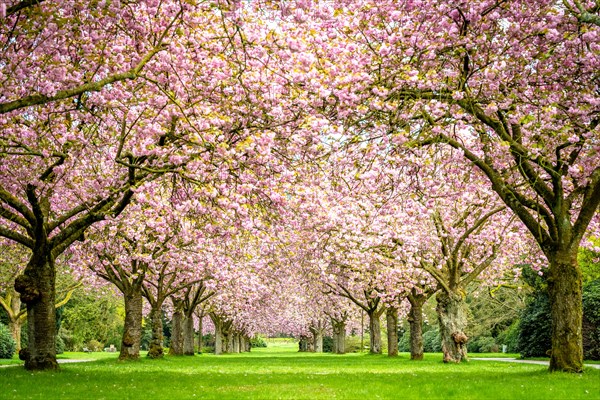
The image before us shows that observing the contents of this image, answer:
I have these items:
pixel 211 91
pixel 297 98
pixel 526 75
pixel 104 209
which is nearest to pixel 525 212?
pixel 526 75

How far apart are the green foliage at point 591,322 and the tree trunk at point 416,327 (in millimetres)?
8675

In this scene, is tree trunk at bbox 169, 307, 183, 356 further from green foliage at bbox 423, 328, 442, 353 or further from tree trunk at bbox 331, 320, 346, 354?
green foliage at bbox 423, 328, 442, 353

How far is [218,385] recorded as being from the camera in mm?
14203

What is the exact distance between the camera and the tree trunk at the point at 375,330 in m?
41.1

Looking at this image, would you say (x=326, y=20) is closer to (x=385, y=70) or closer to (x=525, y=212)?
(x=385, y=70)

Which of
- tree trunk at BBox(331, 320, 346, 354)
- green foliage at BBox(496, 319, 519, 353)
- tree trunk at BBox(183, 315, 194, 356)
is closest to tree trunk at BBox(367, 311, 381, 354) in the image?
green foliage at BBox(496, 319, 519, 353)

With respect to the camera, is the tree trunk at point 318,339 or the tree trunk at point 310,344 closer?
the tree trunk at point 318,339

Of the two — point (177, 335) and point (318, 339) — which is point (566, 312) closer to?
point (177, 335)

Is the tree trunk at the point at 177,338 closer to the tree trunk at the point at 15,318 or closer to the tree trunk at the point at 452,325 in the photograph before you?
the tree trunk at the point at 15,318

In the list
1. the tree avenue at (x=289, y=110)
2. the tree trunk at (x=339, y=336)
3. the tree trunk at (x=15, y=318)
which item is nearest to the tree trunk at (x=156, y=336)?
the tree trunk at (x=15, y=318)

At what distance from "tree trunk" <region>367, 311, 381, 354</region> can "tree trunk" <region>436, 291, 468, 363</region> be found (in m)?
13.1

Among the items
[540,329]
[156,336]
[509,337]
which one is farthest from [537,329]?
[156,336]

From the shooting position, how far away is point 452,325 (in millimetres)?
27594

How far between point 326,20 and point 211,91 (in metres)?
3.22
